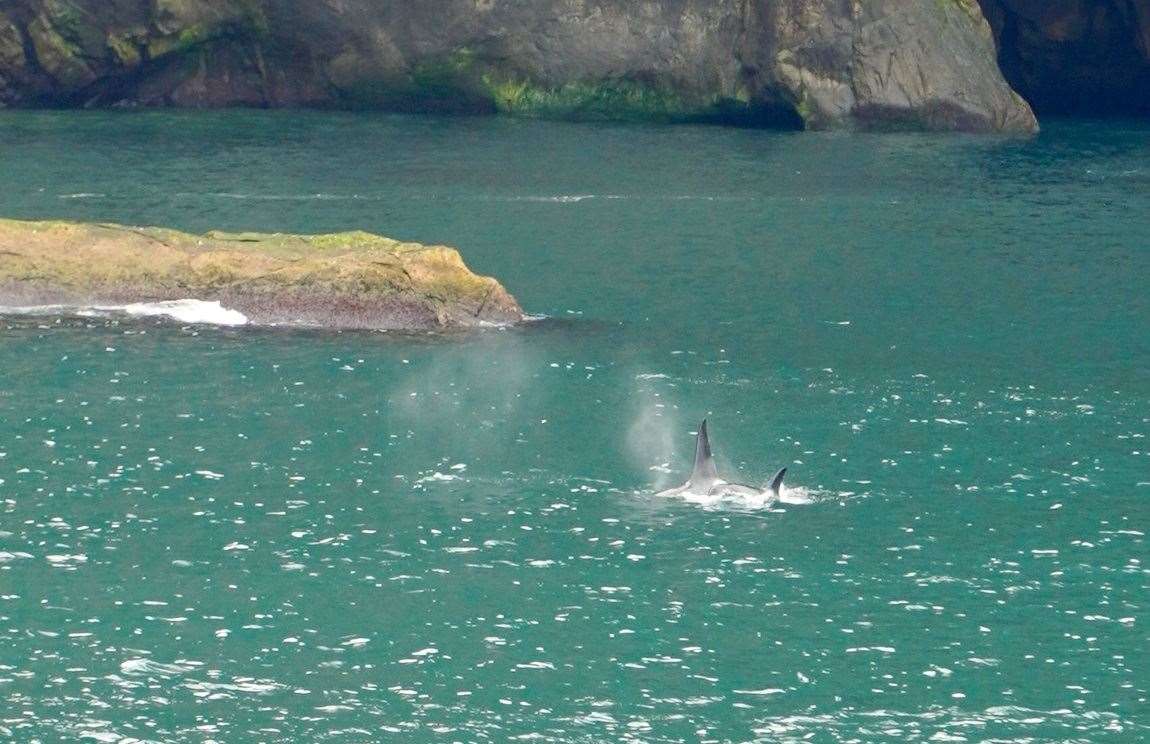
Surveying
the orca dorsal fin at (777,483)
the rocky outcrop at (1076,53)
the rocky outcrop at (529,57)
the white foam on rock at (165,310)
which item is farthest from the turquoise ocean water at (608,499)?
the rocky outcrop at (1076,53)

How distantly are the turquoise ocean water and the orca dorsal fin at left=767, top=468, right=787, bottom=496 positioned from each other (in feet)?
1.54

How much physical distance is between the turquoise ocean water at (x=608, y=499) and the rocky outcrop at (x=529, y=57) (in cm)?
2122

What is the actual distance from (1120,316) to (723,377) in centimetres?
1091

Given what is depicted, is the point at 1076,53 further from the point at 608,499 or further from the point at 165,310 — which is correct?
the point at 608,499

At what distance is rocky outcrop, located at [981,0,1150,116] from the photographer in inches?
→ 3164

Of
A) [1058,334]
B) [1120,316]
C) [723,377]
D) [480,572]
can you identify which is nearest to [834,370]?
[723,377]

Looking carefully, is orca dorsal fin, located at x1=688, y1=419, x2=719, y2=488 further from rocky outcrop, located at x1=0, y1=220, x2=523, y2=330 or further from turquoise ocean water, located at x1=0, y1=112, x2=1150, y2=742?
rocky outcrop, located at x1=0, y1=220, x2=523, y2=330

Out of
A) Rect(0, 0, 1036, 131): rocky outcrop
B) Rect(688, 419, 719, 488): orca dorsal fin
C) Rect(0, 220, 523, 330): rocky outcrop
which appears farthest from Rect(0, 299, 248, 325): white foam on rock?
Rect(0, 0, 1036, 131): rocky outcrop

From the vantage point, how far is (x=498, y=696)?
2161 centimetres

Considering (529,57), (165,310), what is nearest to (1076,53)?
(529,57)

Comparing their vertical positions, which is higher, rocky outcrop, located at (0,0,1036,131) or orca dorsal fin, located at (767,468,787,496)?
rocky outcrop, located at (0,0,1036,131)

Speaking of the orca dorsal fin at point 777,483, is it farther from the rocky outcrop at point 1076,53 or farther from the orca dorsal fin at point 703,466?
the rocky outcrop at point 1076,53

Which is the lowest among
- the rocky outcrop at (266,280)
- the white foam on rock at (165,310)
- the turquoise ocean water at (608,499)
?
the turquoise ocean water at (608,499)

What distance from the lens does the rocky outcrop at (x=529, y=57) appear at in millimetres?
72562
